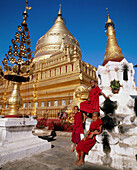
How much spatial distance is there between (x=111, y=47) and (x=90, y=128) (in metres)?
8.47

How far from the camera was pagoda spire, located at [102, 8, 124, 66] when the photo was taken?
9160 millimetres

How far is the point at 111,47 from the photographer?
389 inches

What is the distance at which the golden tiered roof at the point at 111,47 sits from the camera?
916 cm

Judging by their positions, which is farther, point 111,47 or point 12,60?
point 111,47

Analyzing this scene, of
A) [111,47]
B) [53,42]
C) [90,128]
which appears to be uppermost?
[53,42]

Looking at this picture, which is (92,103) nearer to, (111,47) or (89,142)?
(89,142)

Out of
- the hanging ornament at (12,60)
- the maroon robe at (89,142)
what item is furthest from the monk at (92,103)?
the hanging ornament at (12,60)

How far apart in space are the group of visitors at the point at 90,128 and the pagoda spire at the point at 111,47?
589 cm

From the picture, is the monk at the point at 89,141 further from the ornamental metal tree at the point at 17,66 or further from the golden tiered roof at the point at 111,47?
the golden tiered roof at the point at 111,47

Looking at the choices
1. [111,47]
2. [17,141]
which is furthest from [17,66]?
[111,47]

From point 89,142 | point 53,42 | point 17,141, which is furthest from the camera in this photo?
point 53,42

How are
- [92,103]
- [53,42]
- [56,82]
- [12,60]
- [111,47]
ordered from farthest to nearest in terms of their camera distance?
[53,42], [56,82], [111,47], [12,60], [92,103]

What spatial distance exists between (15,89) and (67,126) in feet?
16.3

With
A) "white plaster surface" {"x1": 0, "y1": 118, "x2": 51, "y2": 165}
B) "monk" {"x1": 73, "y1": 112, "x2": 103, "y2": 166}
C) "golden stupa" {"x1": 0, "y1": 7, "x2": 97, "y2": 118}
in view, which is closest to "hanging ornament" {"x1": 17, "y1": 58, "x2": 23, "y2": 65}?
"white plaster surface" {"x1": 0, "y1": 118, "x2": 51, "y2": 165}
